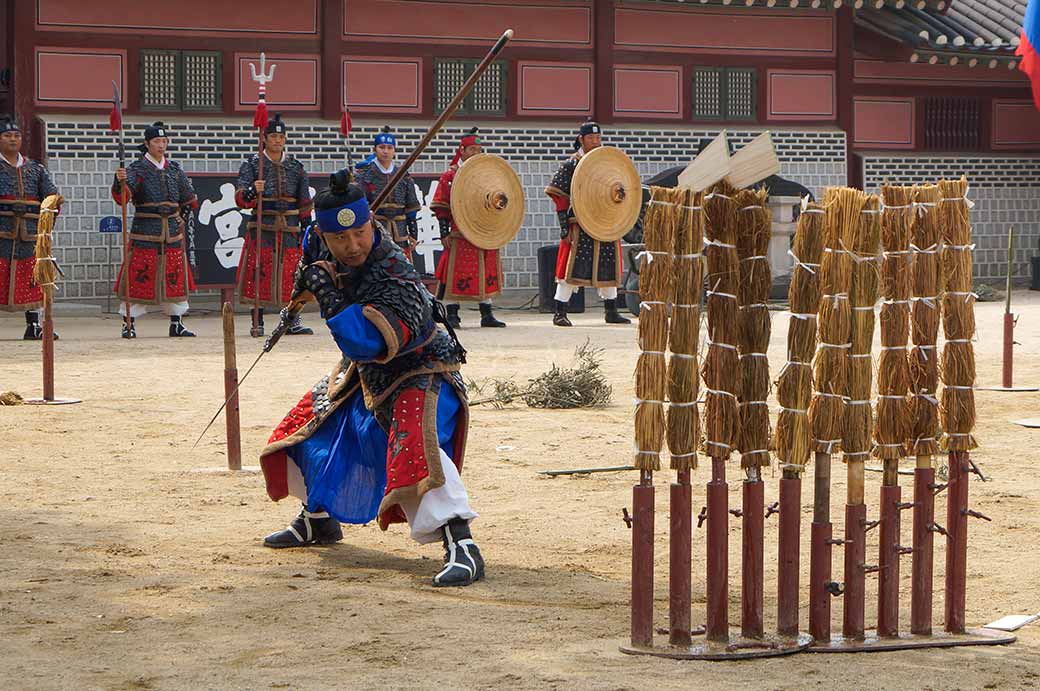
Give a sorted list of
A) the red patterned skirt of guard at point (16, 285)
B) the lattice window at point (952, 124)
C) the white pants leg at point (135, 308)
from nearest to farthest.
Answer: the red patterned skirt of guard at point (16, 285) < the white pants leg at point (135, 308) < the lattice window at point (952, 124)

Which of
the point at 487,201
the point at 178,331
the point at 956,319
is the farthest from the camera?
the point at 487,201

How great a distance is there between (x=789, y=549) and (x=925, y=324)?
0.70 metres

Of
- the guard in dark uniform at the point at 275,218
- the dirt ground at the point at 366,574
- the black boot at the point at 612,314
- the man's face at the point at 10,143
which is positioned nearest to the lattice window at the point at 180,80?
the guard in dark uniform at the point at 275,218

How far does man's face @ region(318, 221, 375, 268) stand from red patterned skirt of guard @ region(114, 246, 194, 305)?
8453 mm

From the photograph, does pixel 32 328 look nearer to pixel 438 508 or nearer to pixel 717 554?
pixel 438 508

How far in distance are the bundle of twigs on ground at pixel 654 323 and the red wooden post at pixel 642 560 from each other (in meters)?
0.07

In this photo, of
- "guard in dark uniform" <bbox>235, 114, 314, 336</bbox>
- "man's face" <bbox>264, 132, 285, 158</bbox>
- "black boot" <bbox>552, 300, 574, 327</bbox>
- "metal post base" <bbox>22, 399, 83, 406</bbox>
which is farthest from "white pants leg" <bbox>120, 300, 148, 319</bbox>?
"metal post base" <bbox>22, 399, 83, 406</bbox>

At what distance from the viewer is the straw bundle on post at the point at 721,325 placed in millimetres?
4102

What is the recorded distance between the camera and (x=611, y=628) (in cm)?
444

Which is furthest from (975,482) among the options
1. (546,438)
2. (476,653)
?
(476,653)

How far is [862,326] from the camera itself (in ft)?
13.6

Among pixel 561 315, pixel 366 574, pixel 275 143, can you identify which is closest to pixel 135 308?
pixel 275 143

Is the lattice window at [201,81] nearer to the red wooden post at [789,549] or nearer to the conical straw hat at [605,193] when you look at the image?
the conical straw hat at [605,193]

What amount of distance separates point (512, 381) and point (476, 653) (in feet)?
18.4
